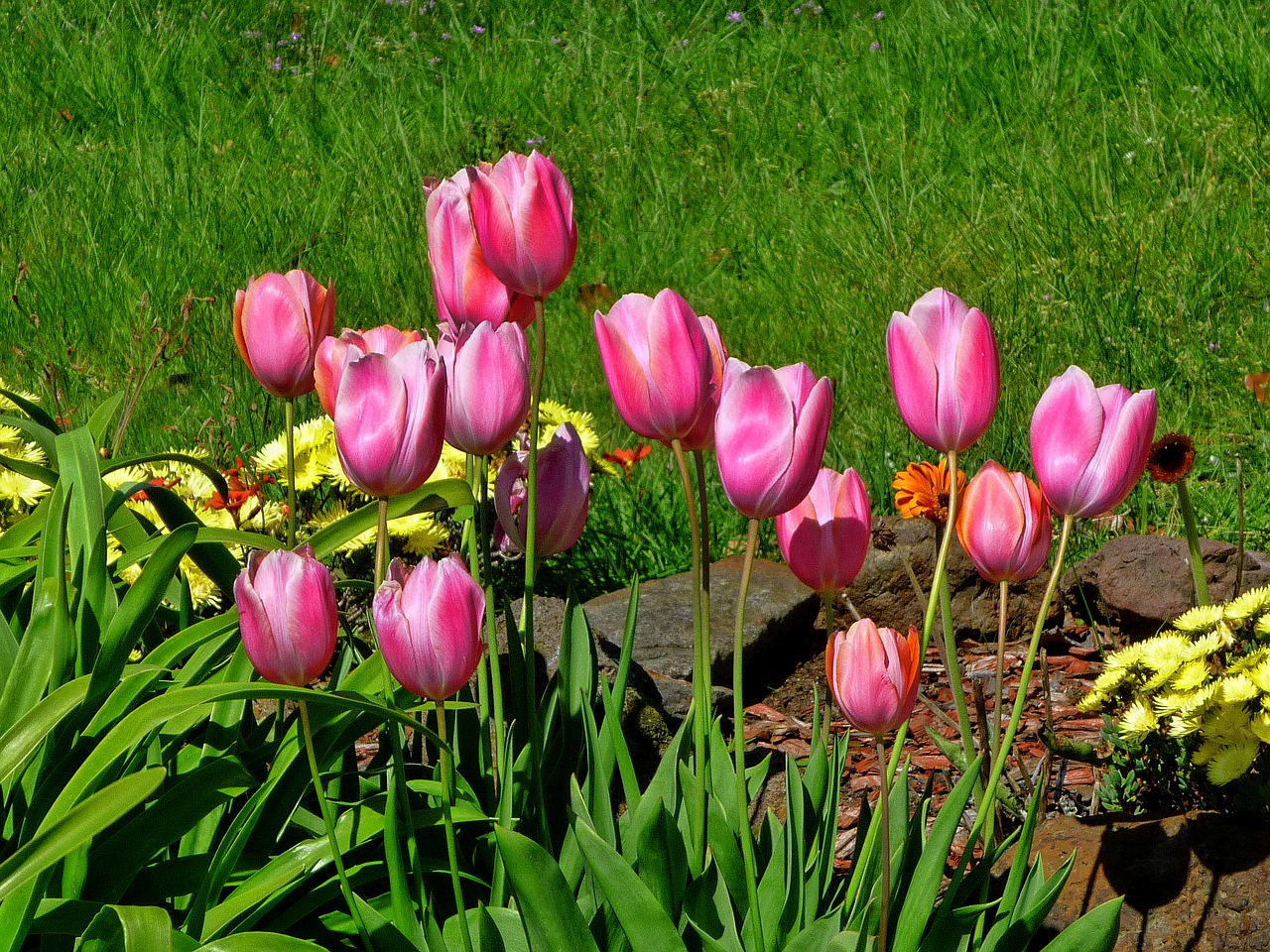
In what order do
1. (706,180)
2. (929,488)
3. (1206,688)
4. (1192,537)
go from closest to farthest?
(1206,688) → (1192,537) → (929,488) → (706,180)

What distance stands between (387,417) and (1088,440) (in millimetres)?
658

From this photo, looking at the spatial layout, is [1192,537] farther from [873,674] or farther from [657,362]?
[657,362]

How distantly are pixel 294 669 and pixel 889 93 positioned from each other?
17.3 ft

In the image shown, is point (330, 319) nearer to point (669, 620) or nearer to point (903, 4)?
point (669, 620)

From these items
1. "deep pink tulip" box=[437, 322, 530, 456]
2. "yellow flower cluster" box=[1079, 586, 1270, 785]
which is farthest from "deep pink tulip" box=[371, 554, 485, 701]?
"yellow flower cluster" box=[1079, 586, 1270, 785]

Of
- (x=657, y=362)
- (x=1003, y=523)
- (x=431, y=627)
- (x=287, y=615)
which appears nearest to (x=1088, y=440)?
(x=1003, y=523)

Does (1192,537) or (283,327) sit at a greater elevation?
(283,327)

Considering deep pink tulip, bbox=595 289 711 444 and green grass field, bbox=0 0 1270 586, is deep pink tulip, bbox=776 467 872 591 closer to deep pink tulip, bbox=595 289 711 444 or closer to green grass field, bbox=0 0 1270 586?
deep pink tulip, bbox=595 289 711 444

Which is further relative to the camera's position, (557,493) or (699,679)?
(557,493)

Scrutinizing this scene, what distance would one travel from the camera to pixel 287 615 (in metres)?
1.09

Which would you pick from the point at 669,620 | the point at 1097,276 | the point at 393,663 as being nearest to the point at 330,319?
the point at 393,663

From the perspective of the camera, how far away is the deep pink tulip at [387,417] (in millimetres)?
1135

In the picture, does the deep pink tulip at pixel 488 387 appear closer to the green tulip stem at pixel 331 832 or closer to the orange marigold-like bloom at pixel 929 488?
the green tulip stem at pixel 331 832

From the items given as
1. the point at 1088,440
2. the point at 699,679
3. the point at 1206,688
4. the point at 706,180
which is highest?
the point at 706,180
